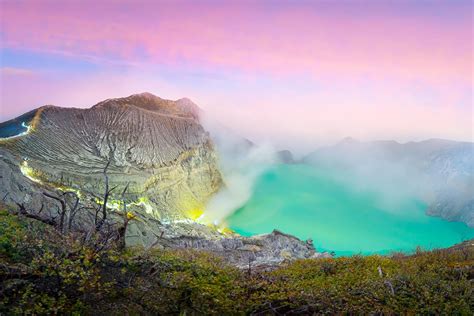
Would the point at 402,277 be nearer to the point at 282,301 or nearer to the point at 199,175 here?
the point at 282,301

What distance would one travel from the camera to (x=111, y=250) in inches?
432

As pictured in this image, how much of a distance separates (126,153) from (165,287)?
52.0 m

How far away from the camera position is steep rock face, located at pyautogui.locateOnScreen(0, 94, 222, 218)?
47.0 meters

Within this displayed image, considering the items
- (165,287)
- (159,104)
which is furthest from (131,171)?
(165,287)

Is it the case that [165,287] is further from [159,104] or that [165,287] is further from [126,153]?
[159,104]

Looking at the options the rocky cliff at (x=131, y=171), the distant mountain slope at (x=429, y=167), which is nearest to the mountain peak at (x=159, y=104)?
the rocky cliff at (x=131, y=171)

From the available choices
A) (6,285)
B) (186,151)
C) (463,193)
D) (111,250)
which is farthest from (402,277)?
(463,193)

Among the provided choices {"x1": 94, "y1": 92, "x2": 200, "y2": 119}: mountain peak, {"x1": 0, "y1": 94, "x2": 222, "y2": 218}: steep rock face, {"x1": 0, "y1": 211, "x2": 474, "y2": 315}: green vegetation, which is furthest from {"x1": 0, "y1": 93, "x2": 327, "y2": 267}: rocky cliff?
{"x1": 0, "y1": 211, "x2": 474, "y2": 315}: green vegetation

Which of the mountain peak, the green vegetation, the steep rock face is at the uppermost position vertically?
the mountain peak

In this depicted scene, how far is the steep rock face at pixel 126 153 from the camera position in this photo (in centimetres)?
4700

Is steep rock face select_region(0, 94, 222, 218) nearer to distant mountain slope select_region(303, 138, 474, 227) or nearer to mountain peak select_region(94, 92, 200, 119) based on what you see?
mountain peak select_region(94, 92, 200, 119)

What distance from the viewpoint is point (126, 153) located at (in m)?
60.1

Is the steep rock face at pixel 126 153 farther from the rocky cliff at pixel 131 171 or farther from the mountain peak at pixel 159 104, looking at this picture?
the mountain peak at pixel 159 104

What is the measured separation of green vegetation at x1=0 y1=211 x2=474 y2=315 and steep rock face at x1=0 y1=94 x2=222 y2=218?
3476 centimetres
